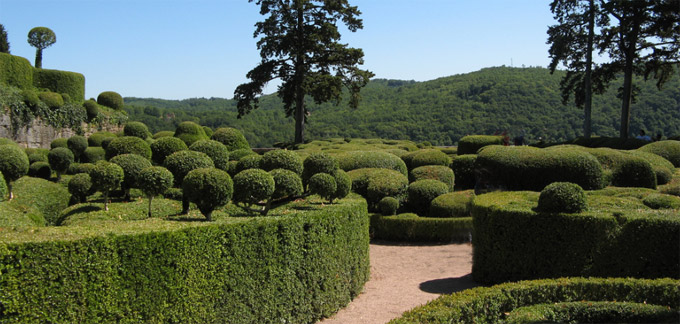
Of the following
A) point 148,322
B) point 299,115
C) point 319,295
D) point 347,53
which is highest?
point 347,53

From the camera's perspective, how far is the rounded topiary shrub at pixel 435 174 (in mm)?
18562

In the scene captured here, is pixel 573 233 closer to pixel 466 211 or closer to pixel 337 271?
pixel 337 271

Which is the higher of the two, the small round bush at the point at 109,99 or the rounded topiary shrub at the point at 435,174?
the small round bush at the point at 109,99

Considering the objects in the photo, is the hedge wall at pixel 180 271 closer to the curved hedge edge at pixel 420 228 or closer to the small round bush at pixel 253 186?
the small round bush at pixel 253 186

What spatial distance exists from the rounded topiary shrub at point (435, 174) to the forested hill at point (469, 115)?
28334mm

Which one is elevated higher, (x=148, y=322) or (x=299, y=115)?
(x=299, y=115)

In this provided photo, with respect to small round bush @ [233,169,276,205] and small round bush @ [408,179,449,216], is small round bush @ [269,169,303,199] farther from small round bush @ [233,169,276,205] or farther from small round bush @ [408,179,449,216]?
small round bush @ [408,179,449,216]

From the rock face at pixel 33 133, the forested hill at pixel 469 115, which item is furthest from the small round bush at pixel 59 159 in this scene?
the forested hill at pixel 469 115

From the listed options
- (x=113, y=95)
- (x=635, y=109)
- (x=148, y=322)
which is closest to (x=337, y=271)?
(x=148, y=322)

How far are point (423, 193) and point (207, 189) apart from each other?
34.3 ft

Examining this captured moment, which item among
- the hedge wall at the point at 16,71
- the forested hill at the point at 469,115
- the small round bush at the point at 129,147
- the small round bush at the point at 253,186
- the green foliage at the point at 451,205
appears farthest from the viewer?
the forested hill at the point at 469,115

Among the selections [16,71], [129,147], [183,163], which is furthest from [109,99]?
[183,163]

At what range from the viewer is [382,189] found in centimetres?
1731

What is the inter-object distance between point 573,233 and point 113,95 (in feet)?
98.8
